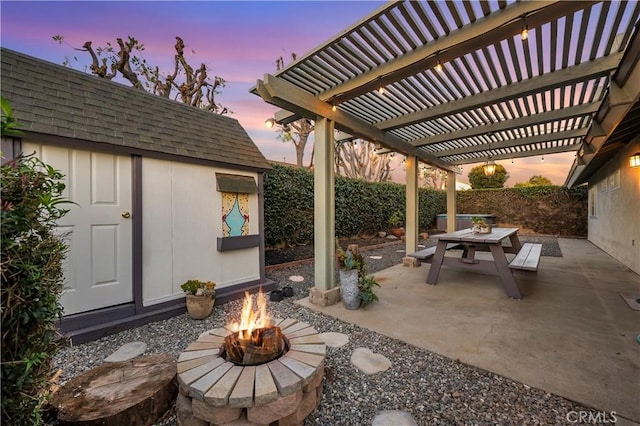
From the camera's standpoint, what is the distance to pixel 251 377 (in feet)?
4.85

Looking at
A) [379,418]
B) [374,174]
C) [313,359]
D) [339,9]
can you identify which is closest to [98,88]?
[339,9]

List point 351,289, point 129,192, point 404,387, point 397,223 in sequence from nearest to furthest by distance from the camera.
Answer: point 404,387, point 129,192, point 351,289, point 397,223

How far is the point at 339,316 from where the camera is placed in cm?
322

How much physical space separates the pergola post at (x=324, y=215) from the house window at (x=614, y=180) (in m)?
7.39

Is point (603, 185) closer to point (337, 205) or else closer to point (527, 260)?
point (527, 260)

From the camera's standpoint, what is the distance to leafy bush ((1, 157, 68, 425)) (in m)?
1.02

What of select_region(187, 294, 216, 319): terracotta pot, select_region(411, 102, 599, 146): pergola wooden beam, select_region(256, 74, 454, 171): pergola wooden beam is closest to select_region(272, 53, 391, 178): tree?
select_region(411, 102, 599, 146): pergola wooden beam

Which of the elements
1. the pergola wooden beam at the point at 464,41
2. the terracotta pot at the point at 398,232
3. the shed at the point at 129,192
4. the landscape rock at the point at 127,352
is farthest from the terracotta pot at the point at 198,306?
the terracotta pot at the point at 398,232

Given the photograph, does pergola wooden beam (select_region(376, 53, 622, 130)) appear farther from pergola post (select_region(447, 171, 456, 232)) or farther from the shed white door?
pergola post (select_region(447, 171, 456, 232))

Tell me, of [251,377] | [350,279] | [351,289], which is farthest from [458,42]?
[251,377]

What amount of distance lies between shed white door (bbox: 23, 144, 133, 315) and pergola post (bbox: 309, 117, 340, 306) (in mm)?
2266

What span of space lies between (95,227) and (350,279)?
2965mm

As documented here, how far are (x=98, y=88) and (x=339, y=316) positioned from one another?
161 inches

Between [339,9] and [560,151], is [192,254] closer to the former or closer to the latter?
[339,9]
